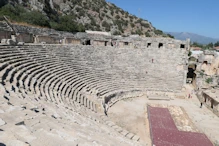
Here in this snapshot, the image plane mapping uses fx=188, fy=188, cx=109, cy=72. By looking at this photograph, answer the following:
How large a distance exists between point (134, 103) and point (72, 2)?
35.4 m

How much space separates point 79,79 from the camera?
1339cm

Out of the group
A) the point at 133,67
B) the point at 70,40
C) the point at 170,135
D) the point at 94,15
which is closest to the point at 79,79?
the point at 170,135

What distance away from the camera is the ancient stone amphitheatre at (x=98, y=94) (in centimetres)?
430

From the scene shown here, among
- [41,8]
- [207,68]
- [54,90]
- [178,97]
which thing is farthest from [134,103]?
[41,8]

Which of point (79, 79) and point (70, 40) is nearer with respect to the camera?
point (79, 79)

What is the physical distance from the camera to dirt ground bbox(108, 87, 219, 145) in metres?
10.6

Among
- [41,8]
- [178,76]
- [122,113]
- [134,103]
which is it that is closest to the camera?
[122,113]

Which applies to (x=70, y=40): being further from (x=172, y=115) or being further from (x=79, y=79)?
(x=172, y=115)

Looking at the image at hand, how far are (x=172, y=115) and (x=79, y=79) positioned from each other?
6.83 m

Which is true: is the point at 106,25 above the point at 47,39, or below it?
above

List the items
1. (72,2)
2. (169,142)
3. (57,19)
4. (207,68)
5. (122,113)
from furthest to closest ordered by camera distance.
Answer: (72,2) < (57,19) < (207,68) < (122,113) < (169,142)

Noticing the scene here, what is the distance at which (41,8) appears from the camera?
29125 mm

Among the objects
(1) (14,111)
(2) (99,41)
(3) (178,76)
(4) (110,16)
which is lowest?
(3) (178,76)

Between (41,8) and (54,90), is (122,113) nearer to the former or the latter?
(54,90)
